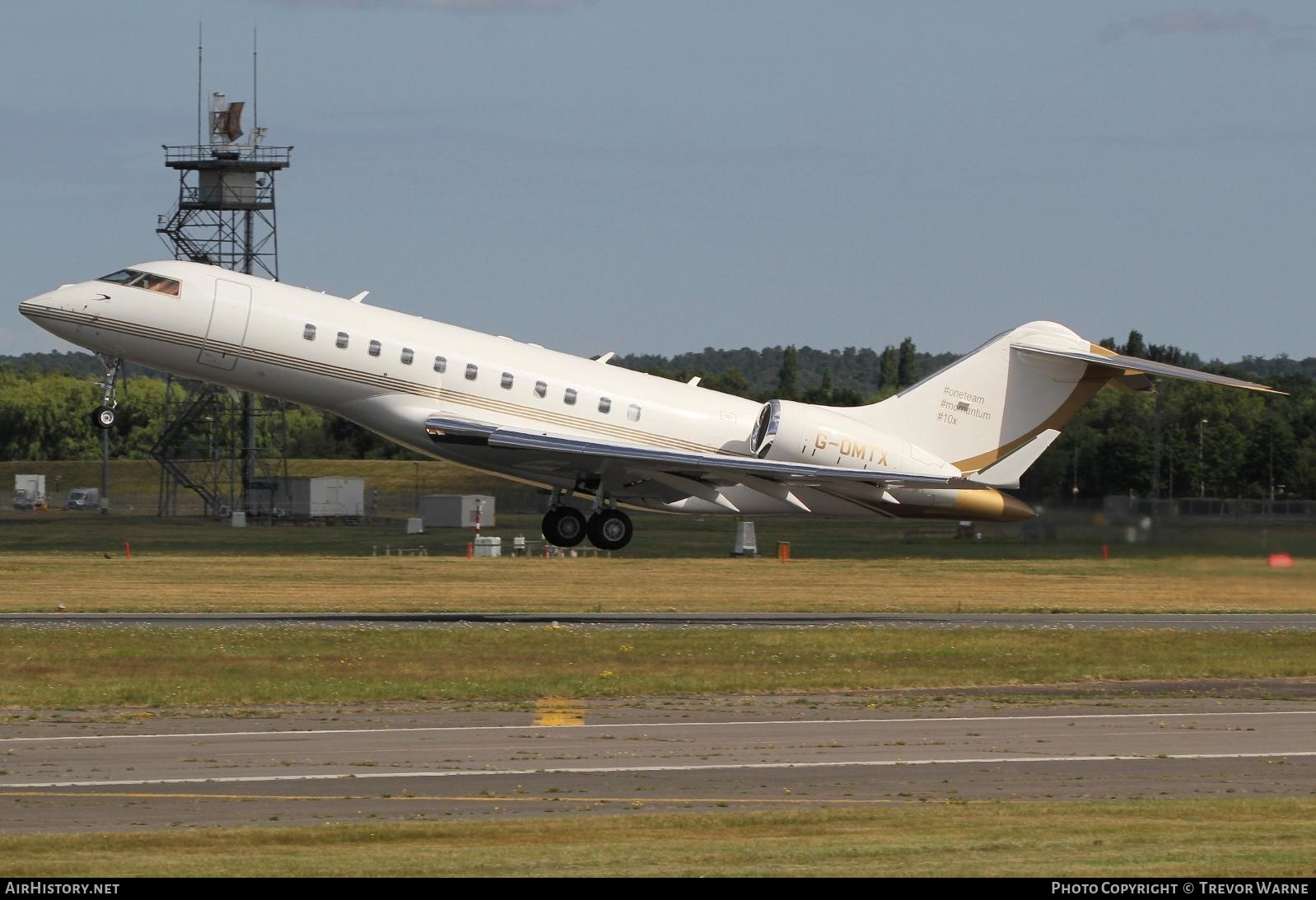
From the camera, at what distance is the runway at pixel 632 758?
16.2 metres

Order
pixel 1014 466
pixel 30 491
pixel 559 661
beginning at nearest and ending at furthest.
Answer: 1. pixel 559 661
2. pixel 1014 466
3. pixel 30 491

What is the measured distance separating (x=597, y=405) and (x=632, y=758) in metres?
13.4

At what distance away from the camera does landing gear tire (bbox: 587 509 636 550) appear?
110 feet

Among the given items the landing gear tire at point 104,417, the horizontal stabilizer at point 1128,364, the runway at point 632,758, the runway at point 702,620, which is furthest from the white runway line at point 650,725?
the landing gear tire at point 104,417

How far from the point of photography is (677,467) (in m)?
31.9

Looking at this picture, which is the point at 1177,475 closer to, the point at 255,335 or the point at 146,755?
the point at 255,335

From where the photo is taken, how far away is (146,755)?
1892cm

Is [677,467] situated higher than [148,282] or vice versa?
[148,282]

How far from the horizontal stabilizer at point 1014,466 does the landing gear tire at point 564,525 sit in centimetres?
821

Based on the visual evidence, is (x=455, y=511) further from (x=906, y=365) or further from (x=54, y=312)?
(x=906, y=365)

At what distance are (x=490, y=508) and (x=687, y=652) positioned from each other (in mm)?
43144

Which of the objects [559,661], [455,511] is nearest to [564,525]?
[559,661]

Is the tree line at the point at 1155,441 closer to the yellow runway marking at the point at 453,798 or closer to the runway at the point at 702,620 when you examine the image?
the runway at the point at 702,620
